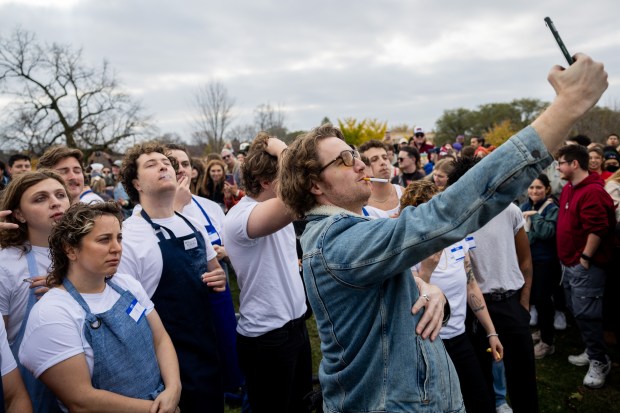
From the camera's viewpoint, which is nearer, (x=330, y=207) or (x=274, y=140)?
(x=330, y=207)

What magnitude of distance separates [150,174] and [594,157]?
20.2 feet

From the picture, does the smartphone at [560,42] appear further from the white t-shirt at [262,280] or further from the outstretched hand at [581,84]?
the white t-shirt at [262,280]

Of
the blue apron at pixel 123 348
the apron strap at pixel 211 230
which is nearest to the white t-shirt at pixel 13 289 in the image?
the blue apron at pixel 123 348

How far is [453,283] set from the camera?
3166mm

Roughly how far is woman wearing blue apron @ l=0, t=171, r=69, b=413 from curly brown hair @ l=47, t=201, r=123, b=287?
0.48ft

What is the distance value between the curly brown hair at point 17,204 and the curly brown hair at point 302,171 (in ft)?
5.74

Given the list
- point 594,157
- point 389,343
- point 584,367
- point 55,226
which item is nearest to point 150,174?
point 55,226

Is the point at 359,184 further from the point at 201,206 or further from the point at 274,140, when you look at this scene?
the point at 201,206

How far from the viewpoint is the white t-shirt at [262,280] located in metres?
2.93

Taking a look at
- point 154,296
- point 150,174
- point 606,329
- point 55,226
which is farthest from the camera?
point 606,329

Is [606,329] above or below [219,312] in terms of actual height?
below

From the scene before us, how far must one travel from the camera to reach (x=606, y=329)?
219 inches

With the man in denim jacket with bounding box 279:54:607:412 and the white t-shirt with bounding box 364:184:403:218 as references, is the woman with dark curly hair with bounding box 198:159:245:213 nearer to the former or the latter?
the white t-shirt with bounding box 364:184:403:218

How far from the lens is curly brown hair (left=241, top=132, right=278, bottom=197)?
285cm
